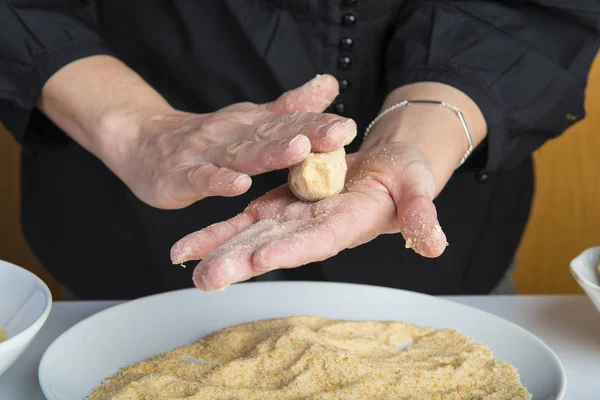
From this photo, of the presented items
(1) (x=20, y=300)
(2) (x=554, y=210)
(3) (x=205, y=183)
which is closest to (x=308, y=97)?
(3) (x=205, y=183)

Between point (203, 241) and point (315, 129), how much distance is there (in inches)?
7.6

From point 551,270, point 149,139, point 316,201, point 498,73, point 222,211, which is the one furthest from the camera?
point 551,270

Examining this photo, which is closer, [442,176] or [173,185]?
[173,185]

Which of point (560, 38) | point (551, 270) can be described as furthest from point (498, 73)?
point (551, 270)

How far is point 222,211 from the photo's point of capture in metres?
1.46

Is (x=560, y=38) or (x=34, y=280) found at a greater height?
(x=560, y=38)

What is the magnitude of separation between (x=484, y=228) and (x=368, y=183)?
634 millimetres

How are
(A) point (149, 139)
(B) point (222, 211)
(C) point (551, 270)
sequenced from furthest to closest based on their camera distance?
1. (C) point (551, 270)
2. (B) point (222, 211)
3. (A) point (149, 139)

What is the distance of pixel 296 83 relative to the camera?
1336mm

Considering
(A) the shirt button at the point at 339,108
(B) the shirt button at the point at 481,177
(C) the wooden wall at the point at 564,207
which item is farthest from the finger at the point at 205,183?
(C) the wooden wall at the point at 564,207

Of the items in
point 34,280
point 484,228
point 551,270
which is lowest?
point 551,270

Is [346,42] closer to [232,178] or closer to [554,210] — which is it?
[232,178]

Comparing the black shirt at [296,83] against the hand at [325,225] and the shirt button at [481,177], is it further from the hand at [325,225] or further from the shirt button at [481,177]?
the hand at [325,225]

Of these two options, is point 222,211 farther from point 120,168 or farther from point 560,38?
point 560,38
